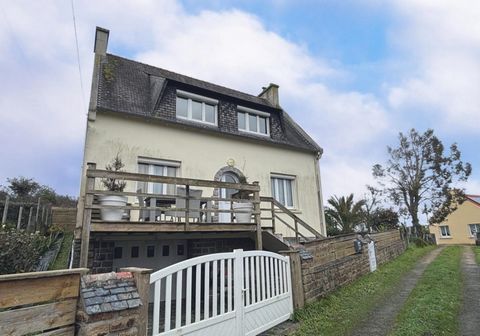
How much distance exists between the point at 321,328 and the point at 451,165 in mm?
27701

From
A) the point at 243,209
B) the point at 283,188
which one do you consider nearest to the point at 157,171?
the point at 243,209

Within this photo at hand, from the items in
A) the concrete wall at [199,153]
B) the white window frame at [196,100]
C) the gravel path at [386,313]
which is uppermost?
the white window frame at [196,100]

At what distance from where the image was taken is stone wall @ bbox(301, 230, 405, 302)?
23.3 ft

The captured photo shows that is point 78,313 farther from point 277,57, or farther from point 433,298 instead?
point 277,57

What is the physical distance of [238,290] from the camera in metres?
5.16

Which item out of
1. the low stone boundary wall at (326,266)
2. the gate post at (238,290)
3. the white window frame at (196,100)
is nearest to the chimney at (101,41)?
the white window frame at (196,100)

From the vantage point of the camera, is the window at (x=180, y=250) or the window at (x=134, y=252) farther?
the window at (x=180, y=250)

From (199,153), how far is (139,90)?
3.47m

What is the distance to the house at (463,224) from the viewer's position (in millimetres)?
31828

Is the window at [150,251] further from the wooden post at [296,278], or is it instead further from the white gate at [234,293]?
the wooden post at [296,278]

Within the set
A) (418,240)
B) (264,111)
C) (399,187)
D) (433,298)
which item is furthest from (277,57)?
(399,187)

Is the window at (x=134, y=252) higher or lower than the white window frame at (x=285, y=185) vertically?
lower

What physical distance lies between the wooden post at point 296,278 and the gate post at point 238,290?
1.80 m

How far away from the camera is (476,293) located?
24.5 feet
